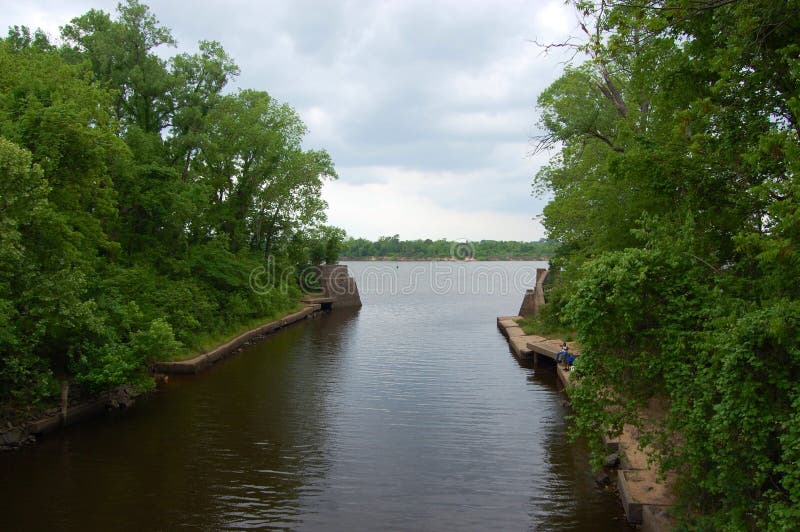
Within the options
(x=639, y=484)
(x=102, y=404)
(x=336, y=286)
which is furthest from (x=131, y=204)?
(x=336, y=286)

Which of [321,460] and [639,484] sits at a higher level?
[639,484]

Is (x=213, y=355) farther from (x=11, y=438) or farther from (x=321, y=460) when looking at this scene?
(x=321, y=460)

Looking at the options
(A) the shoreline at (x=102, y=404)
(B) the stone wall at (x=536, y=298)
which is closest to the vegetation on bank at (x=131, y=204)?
(A) the shoreline at (x=102, y=404)

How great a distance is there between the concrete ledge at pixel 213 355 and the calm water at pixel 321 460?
0.85m

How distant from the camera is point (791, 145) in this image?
8.22 m

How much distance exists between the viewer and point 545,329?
36375mm

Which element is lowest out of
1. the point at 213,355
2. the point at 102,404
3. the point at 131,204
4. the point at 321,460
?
the point at 321,460

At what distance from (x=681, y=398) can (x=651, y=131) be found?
8.47 m

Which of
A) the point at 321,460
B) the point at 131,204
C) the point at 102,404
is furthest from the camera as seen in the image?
the point at 131,204

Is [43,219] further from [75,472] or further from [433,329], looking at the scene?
[433,329]

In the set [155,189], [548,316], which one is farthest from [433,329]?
[155,189]

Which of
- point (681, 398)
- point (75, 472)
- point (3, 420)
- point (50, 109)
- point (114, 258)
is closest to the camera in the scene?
point (681, 398)

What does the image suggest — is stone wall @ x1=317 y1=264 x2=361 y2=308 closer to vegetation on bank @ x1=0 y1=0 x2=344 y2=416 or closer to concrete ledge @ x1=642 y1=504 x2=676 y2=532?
vegetation on bank @ x1=0 y1=0 x2=344 y2=416

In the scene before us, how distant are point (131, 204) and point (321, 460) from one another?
18.9 meters
